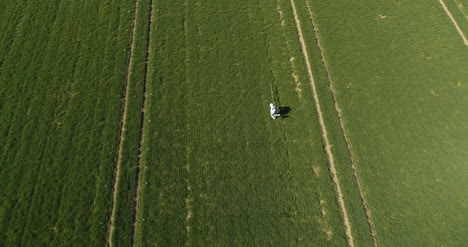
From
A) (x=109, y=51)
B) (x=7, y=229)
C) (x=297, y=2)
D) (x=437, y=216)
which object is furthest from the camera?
(x=297, y=2)

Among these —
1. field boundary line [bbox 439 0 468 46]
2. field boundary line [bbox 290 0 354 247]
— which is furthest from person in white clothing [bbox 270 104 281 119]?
field boundary line [bbox 439 0 468 46]

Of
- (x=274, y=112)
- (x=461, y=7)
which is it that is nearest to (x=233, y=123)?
(x=274, y=112)

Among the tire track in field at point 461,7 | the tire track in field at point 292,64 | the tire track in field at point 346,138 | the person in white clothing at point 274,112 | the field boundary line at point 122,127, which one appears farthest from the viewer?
the tire track in field at point 461,7

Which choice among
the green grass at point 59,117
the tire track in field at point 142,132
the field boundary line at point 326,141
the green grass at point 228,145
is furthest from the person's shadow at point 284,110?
the green grass at point 59,117

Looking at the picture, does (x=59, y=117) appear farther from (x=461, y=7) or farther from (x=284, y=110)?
(x=461, y=7)

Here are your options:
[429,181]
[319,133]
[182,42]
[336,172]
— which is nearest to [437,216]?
[429,181]

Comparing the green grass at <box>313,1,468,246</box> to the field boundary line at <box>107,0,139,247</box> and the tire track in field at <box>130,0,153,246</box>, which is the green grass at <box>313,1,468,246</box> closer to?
the tire track in field at <box>130,0,153,246</box>

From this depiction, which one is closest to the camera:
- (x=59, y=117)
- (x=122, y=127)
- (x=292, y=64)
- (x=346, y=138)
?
(x=122, y=127)

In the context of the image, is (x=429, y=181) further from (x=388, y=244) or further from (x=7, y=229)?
(x=7, y=229)

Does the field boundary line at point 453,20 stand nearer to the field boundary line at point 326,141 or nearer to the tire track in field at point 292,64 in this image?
the field boundary line at point 326,141
